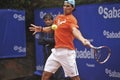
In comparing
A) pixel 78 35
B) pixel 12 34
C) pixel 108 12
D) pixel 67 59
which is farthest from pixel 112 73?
pixel 12 34

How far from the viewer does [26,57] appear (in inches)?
424

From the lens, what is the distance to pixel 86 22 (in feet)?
29.4

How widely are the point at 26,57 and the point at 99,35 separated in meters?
2.89

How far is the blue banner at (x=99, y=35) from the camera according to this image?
8.13m

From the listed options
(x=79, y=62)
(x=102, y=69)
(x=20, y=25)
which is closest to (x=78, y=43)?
(x=79, y=62)

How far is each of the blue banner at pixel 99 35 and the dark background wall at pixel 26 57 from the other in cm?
147

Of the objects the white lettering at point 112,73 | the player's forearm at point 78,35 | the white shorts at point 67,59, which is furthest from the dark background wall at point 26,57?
the player's forearm at point 78,35

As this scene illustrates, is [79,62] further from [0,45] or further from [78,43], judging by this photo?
[0,45]

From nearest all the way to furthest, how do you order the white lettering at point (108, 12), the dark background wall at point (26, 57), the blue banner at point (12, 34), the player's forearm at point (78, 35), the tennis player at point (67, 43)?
the player's forearm at point (78, 35) < the tennis player at point (67, 43) < the white lettering at point (108, 12) < the blue banner at point (12, 34) < the dark background wall at point (26, 57)

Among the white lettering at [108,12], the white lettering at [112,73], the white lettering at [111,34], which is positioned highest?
the white lettering at [108,12]

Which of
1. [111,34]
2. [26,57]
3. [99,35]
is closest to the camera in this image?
[111,34]

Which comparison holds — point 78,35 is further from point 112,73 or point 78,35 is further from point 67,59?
point 112,73

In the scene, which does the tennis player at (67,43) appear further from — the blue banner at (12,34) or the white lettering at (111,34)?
the blue banner at (12,34)

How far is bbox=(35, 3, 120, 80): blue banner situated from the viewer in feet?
26.7
